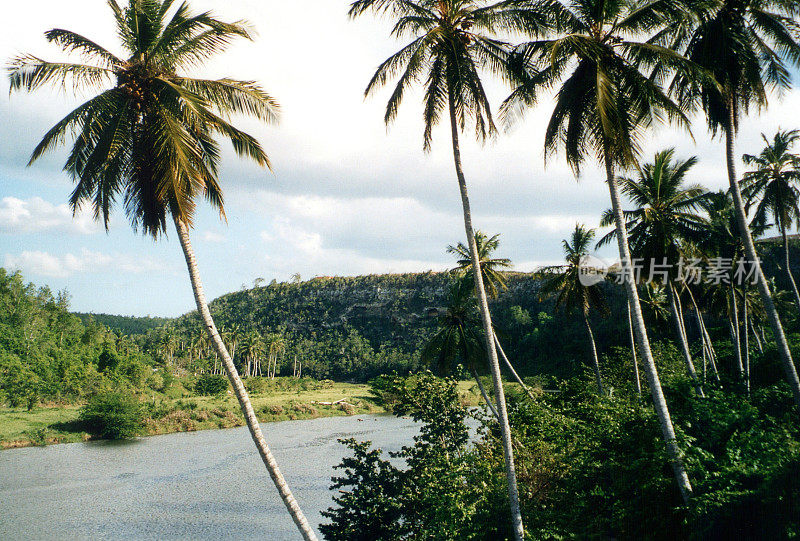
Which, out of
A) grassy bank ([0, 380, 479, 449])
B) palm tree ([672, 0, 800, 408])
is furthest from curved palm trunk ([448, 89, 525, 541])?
grassy bank ([0, 380, 479, 449])

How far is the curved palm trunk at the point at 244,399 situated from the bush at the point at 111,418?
44.0m

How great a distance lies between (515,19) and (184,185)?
760 cm

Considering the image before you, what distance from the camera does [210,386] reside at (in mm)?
69688

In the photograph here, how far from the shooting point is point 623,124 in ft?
36.2

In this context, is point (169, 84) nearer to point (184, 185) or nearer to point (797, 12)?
point (184, 185)

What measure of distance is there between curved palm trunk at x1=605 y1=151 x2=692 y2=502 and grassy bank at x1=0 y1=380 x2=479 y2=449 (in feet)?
65.1

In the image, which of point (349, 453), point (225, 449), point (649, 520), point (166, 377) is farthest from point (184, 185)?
point (166, 377)

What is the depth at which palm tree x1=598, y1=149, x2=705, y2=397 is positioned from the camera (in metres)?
19.0

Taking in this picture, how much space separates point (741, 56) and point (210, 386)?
6920cm

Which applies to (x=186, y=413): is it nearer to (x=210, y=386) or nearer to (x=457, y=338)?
(x=210, y=386)

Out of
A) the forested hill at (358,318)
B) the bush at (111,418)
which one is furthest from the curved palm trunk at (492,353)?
the forested hill at (358,318)

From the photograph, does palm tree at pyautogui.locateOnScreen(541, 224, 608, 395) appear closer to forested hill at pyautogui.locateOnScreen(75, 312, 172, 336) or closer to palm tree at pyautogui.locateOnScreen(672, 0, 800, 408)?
palm tree at pyautogui.locateOnScreen(672, 0, 800, 408)

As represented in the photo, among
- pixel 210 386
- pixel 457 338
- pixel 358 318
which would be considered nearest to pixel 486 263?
pixel 457 338

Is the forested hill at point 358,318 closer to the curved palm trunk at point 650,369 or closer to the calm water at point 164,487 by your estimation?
the calm water at point 164,487
